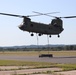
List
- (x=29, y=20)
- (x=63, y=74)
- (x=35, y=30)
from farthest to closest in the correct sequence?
(x=35, y=30)
(x=29, y=20)
(x=63, y=74)

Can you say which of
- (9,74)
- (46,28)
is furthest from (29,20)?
(9,74)

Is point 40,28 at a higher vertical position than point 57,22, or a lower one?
lower

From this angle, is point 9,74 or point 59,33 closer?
point 9,74

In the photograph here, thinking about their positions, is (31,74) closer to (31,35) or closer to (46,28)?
(31,35)

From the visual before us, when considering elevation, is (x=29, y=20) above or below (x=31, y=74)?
above

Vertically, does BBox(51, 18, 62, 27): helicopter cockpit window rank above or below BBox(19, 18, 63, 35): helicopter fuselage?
above

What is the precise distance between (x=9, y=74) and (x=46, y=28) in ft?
131

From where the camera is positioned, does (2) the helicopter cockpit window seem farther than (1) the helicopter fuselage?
Yes

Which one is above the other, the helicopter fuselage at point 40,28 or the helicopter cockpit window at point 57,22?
the helicopter cockpit window at point 57,22

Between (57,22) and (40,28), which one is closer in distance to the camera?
(40,28)

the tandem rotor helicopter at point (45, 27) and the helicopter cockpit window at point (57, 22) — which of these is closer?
the tandem rotor helicopter at point (45, 27)

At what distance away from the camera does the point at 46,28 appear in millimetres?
60875

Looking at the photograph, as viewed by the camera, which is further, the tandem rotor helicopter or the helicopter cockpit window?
the helicopter cockpit window

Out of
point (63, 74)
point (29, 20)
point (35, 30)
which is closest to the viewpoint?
point (63, 74)
